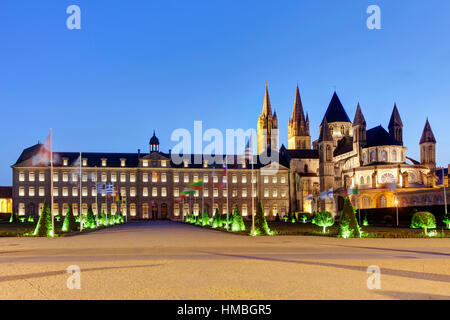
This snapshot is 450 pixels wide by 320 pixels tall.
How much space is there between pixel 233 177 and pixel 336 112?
4052cm

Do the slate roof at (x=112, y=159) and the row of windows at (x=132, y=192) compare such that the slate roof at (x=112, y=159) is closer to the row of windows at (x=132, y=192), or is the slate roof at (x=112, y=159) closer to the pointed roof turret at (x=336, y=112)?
the row of windows at (x=132, y=192)

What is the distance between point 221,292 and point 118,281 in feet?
9.31

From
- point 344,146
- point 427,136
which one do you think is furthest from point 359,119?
point 427,136

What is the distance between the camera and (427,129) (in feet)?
315

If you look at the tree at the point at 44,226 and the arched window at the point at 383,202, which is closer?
the tree at the point at 44,226

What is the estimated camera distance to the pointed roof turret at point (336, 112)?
120875mm

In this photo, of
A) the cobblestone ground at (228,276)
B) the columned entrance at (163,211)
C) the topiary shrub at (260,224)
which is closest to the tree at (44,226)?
the topiary shrub at (260,224)

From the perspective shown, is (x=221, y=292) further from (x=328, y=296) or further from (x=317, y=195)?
(x=317, y=195)

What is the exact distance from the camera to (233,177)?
96875 mm

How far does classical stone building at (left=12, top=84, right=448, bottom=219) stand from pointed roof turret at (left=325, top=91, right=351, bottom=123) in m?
16.6

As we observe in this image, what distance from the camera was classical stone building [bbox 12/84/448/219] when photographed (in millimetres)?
87125

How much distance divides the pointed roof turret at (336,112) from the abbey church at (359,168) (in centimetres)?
418

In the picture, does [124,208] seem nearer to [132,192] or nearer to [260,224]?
[132,192]

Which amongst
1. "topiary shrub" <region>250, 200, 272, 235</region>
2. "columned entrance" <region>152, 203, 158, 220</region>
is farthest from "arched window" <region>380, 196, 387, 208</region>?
"topiary shrub" <region>250, 200, 272, 235</region>
